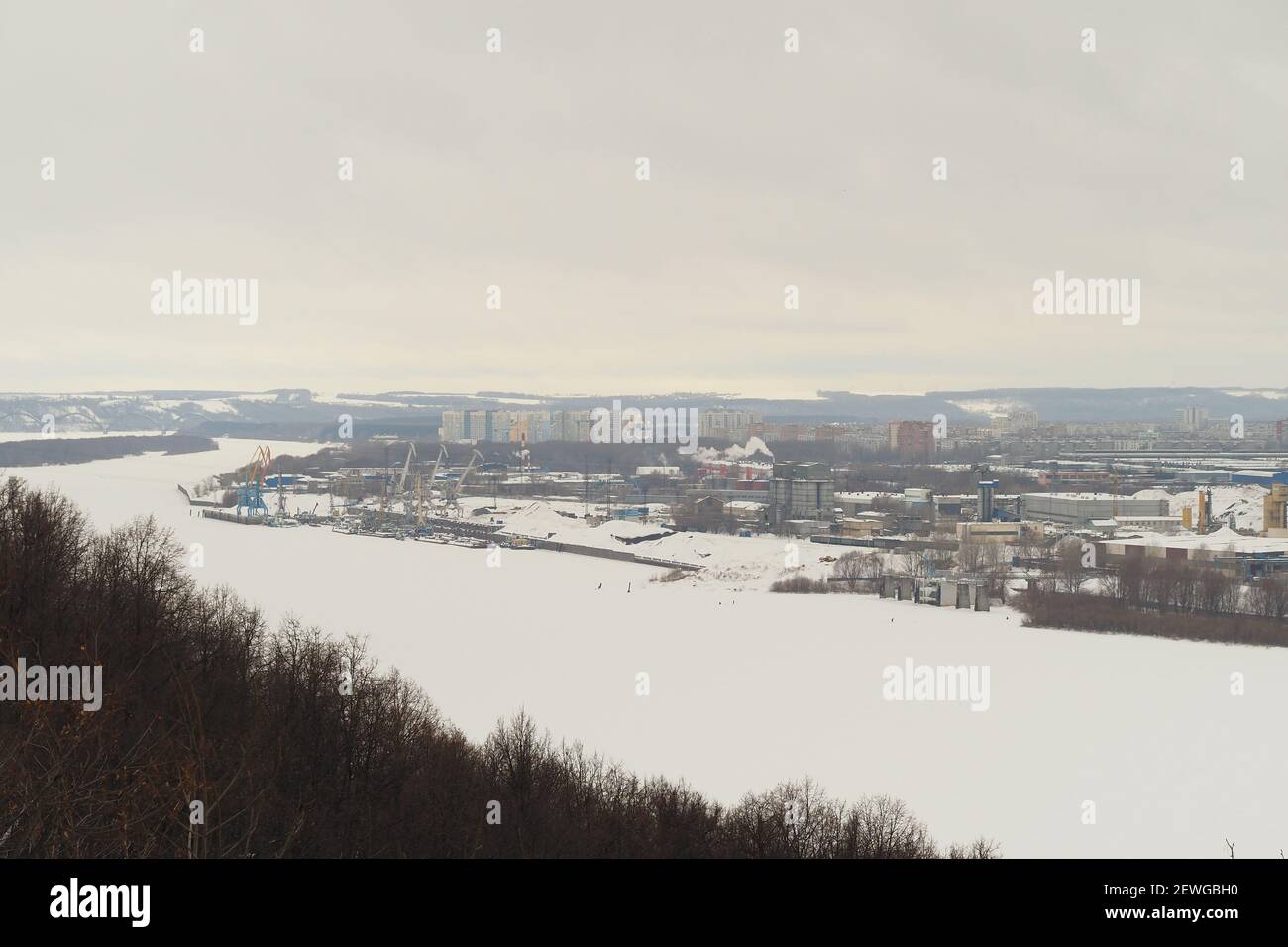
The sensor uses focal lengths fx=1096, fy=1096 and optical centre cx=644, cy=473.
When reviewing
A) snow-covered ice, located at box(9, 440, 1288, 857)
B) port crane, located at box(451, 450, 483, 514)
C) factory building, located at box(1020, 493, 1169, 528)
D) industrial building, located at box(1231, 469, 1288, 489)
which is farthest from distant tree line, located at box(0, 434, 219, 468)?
industrial building, located at box(1231, 469, 1288, 489)

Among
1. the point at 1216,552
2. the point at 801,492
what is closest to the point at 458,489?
the point at 801,492

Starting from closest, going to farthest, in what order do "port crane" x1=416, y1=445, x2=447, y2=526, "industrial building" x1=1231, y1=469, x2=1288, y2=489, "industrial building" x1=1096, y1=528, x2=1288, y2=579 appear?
"industrial building" x1=1096, y1=528, x2=1288, y2=579 → "port crane" x1=416, y1=445, x2=447, y2=526 → "industrial building" x1=1231, y1=469, x2=1288, y2=489

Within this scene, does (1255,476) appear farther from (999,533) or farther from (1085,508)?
(999,533)

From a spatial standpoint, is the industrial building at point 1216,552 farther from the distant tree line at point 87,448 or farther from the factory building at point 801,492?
the distant tree line at point 87,448

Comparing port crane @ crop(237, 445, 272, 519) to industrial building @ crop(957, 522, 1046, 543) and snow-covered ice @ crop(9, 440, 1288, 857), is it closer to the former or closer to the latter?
snow-covered ice @ crop(9, 440, 1288, 857)

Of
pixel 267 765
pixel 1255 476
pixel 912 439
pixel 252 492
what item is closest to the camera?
pixel 267 765
